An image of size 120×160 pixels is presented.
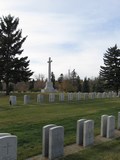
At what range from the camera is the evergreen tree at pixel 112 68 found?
62281mm

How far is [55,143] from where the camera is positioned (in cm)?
919

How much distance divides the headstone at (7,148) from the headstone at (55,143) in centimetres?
165

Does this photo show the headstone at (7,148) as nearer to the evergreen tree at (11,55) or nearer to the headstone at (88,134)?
the headstone at (88,134)

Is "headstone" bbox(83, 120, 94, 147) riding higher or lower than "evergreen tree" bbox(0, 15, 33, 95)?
lower

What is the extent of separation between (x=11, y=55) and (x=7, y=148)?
135ft

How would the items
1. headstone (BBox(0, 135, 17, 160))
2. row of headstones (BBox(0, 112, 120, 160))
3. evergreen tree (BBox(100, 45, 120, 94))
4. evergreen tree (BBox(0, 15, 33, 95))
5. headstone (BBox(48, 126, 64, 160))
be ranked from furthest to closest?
evergreen tree (BBox(100, 45, 120, 94))
evergreen tree (BBox(0, 15, 33, 95))
headstone (BBox(48, 126, 64, 160))
row of headstones (BBox(0, 112, 120, 160))
headstone (BBox(0, 135, 17, 160))

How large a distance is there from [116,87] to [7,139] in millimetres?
56622

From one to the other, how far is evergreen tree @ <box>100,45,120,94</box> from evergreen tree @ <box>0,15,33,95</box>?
19596 mm

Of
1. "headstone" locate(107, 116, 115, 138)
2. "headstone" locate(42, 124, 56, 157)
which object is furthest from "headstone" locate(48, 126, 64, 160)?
"headstone" locate(107, 116, 115, 138)

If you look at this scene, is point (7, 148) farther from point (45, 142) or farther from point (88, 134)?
point (88, 134)

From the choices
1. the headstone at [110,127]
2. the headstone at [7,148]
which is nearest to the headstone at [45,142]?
the headstone at [7,148]

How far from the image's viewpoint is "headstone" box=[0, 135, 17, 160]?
7.17 m

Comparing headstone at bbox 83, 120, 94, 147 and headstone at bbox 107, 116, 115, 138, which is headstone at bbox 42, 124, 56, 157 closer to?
headstone at bbox 83, 120, 94, 147

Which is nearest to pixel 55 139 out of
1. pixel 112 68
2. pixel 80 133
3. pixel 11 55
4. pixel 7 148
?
pixel 80 133
